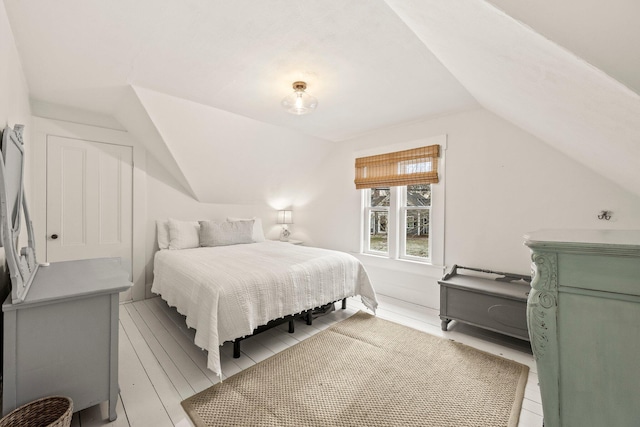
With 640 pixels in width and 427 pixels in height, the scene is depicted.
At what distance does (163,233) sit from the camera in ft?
11.4

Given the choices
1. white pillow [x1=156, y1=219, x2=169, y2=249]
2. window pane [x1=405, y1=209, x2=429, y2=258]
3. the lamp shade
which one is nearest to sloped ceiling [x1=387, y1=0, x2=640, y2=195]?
window pane [x1=405, y1=209, x2=429, y2=258]

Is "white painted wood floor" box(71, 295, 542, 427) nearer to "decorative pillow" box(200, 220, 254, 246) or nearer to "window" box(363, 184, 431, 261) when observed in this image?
"window" box(363, 184, 431, 261)

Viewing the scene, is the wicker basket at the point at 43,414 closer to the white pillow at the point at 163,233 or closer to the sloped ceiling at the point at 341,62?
Answer: the sloped ceiling at the point at 341,62

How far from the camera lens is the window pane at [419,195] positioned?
3.42 metres

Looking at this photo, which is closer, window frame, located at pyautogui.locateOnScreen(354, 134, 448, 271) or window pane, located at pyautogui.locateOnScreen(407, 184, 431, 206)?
window frame, located at pyautogui.locateOnScreen(354, 134, 448, 271)

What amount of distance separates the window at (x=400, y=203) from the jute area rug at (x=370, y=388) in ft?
4.31

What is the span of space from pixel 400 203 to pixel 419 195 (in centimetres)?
26

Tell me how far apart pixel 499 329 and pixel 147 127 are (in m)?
3.93

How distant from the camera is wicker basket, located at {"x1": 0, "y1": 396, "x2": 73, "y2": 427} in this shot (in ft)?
3.92

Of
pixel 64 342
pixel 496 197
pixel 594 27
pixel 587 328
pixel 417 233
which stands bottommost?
pixel 64 342

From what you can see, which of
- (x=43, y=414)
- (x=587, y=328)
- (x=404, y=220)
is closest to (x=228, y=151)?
(x=404, y=220)

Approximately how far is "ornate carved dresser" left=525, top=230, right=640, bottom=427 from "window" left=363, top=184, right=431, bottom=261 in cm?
241

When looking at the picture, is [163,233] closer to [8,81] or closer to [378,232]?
[8,81]

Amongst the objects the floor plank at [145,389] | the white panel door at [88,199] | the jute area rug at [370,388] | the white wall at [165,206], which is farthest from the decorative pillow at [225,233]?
the jute area rug at [370,388]
